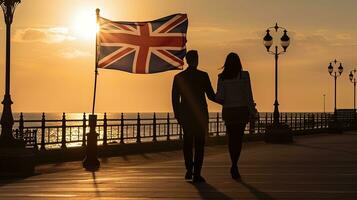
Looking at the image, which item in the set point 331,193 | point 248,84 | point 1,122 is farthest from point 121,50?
point 331,193

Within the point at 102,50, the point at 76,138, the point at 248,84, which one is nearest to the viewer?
the point at 248,84

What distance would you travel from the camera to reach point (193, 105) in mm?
11000

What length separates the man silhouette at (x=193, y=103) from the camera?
10945mm

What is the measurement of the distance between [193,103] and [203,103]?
154 millimetres

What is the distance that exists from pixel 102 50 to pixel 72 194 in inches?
403

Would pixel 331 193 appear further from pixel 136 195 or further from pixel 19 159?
pixel 19 159

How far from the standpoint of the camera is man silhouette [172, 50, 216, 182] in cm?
1095

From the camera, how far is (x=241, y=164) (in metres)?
14.9

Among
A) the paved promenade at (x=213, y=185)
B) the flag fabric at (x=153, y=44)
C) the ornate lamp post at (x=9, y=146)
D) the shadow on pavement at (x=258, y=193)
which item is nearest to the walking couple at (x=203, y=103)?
the paved promenade at (x=213, y=185)

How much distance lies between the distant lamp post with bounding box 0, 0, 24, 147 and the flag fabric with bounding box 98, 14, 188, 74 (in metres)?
4.22

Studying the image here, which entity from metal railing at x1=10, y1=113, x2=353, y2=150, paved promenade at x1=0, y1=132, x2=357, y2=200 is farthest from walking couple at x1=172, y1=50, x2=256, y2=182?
metal railing at x1=10, y1=113, x2=353, y2=150

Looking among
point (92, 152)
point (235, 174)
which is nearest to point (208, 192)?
point (235, 174)

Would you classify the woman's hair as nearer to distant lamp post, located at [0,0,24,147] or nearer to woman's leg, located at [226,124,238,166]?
woman's leg, located at [226,124,238,166]

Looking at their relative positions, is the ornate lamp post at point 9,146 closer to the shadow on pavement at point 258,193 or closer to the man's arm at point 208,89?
the man's arm at point 208,89
